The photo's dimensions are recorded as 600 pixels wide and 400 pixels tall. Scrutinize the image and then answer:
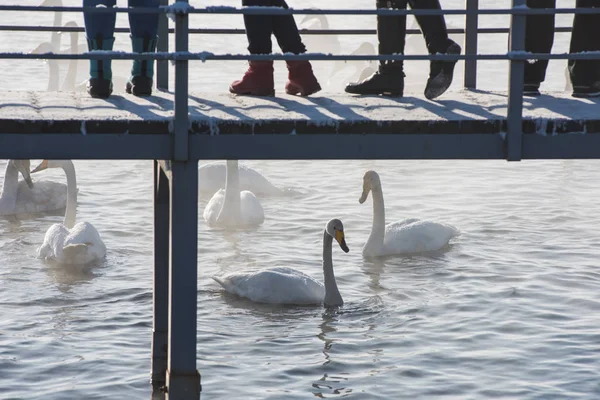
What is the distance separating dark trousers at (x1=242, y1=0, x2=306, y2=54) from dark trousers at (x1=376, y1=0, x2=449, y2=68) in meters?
0.50

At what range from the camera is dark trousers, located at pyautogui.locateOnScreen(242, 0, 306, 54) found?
23.6 feet

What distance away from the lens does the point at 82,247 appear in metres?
12.4

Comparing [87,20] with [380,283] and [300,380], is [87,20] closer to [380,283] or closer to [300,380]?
[300,380]

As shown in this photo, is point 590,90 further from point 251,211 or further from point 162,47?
point 251,211

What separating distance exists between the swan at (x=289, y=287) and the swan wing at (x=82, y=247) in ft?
6.32

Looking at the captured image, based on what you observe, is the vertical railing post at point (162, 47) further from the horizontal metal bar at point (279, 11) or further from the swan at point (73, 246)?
the swan at point (73, 246)

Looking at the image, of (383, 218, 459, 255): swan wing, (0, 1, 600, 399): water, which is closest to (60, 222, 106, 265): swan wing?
(0, 1, 600, 399): water

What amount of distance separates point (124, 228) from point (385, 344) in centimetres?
538

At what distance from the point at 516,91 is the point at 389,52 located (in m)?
1.27

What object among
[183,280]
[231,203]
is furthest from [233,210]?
[183,280]

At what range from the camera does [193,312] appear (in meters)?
6.65

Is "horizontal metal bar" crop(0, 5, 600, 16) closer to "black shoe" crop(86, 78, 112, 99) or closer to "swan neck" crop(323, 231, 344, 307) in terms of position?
"black shoe" crop(86, 78, 112, 99)

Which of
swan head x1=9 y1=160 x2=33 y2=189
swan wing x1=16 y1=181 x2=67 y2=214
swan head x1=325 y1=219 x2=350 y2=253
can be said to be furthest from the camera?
swan wing x1=16 y1=181 x2=67 y2=214

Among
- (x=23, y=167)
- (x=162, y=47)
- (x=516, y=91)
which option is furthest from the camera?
(x=23, y=167)
